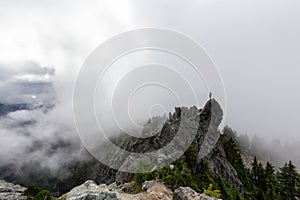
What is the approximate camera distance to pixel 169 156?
43.8 meters

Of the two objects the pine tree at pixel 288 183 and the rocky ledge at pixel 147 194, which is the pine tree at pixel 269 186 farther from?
the rocky ledge at pixel 147 194

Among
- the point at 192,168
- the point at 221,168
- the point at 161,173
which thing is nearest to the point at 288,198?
the point at 221,168

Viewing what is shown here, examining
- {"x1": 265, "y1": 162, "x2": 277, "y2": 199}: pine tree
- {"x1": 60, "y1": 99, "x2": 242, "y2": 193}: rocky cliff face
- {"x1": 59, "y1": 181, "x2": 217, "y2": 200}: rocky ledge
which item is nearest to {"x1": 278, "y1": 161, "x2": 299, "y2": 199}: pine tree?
{"x1": 265, "y1": 162, "x2": 277, "y2": 199}: pine tree

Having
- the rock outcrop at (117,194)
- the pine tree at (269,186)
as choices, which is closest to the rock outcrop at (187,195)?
the rock outcrop at (117,194)

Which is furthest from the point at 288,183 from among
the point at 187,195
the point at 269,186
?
the point at 187,195

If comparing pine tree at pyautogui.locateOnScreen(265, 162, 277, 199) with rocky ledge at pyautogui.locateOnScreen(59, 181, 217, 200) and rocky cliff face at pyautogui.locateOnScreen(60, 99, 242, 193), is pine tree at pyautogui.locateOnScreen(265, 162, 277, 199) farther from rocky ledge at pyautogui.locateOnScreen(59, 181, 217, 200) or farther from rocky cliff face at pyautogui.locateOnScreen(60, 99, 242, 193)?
rocky ledge at pyautogui.locateOnScreen(59, 181, 217, 200)

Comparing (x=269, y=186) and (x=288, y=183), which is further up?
(x=288, y=183)

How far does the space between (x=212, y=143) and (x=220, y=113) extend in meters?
14.4

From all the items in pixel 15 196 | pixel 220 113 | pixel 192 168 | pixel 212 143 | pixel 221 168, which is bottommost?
pixel 15 196

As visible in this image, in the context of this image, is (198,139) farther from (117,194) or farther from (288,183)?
(288,183)

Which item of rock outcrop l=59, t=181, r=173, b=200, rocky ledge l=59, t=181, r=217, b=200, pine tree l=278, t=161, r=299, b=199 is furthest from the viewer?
pine tree l=278, t=161, r=299, b=199

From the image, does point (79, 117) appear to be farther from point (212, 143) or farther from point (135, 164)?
point (212, 143)

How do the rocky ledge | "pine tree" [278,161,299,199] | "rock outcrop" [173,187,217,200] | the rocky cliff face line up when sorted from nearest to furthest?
1. the rocky ledge
2. "rock outcrop" [173,187,217,200]
3. the rocky cliff face
4. "pine tree" [278,161,299,199]

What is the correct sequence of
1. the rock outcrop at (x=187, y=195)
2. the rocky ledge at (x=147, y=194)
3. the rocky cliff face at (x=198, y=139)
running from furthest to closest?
1. the rocky cliff face at (x=198, y=139)
2. the rock outcrop at (x=187, y=195)
3. the rocky ledge at (x=147, y=194)
